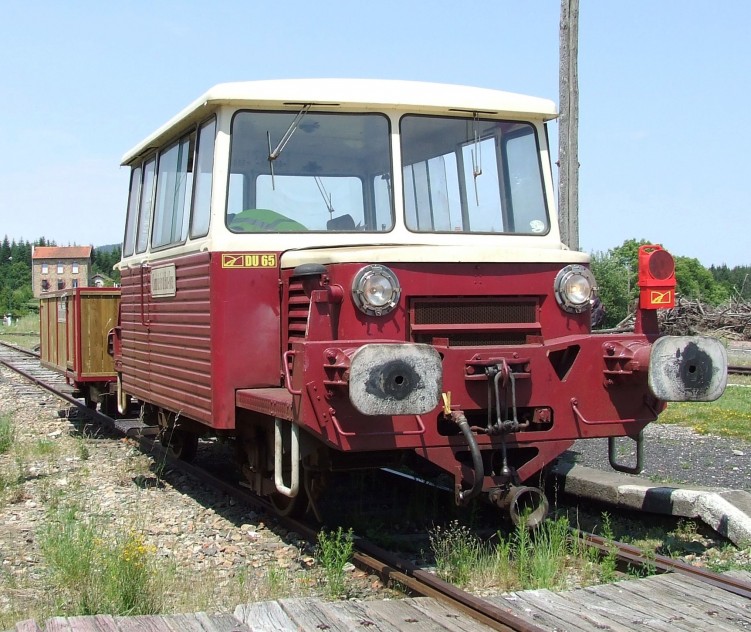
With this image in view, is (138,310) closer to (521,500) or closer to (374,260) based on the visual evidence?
(374,260)

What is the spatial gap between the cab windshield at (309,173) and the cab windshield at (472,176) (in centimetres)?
21

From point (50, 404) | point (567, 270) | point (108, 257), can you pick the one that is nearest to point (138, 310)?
point (567, 270)

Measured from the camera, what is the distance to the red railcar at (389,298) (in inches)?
217

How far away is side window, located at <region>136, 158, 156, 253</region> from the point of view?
8.62 m

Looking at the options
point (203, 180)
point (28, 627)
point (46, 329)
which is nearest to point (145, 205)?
point (203, 180)

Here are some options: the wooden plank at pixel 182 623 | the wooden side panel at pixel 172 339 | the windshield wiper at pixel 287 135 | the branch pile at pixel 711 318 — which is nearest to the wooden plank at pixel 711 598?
the wooden plank at pixel 182 623

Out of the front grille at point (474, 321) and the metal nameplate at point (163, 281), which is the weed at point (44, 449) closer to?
A: the metal nameplate at point (163, 281)

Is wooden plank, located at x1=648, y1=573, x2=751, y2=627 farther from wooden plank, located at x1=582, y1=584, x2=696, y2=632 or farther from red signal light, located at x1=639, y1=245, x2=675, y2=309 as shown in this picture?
red signal light, located at x1=639, y1=245, x2=675, y2=309

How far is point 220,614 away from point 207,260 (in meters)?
2.66

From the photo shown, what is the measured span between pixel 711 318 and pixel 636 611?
24796 millimetres

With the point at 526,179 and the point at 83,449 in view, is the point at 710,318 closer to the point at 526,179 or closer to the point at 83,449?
the point at 83,449

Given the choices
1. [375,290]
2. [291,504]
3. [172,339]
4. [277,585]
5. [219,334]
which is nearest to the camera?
[277,585]

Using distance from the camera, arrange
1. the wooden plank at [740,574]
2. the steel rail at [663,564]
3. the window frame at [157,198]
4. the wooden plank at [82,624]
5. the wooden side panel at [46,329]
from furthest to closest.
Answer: the wooden side panel at [46,329], the window frame at [157,198], the wooden plank at [740,574], the steel rail at [663,564], the wooden plank at [82,624]

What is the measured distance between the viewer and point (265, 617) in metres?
4.35
